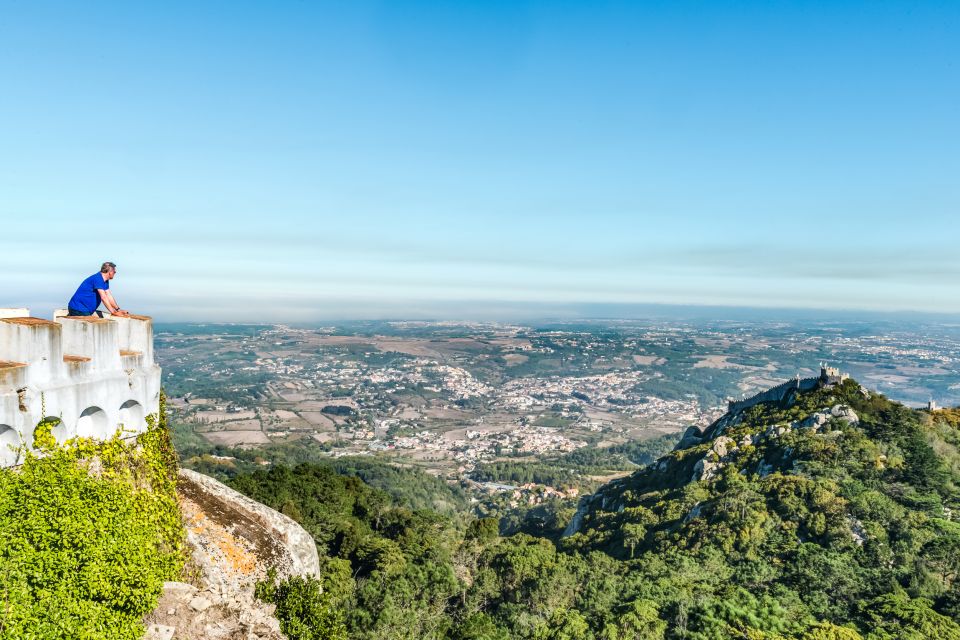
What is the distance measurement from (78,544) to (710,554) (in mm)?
30681

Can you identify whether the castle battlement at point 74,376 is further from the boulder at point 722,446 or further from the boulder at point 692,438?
the boulder at point 692,438

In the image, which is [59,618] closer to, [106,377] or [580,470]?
[106,377]

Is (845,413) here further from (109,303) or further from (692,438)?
(109,303)

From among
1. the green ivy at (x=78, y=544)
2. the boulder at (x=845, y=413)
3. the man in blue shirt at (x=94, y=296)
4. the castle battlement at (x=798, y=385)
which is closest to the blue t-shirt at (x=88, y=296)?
the man in blue shirt at (x=94, y=296)

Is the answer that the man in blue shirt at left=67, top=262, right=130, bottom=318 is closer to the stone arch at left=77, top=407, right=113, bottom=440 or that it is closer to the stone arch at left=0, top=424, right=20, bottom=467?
the stone arch at left=77, top=407, right=113, bottom=440

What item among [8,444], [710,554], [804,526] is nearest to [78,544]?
[8,444]

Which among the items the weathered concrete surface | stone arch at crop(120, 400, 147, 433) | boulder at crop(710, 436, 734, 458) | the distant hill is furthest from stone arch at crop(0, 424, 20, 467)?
boulder at crop(710, 436, 734, 458)

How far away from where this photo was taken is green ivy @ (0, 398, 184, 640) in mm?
6238

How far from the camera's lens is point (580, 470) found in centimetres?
10519

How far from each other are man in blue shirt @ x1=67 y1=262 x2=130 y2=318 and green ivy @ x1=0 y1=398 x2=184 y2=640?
1.99 m

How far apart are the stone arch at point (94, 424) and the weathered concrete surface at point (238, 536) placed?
8.10ft

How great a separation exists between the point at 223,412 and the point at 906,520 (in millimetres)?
144738

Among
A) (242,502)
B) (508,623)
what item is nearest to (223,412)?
(508,623)

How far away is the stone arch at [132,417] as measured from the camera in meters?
8.12
